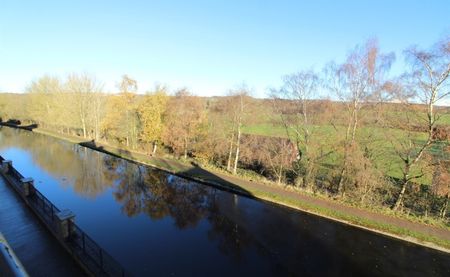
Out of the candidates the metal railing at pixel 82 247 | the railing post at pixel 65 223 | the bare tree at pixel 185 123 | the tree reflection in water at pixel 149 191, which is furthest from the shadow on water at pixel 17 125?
the railing post at pixel 65 223

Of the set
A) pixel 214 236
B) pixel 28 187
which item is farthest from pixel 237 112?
pixel 28 187

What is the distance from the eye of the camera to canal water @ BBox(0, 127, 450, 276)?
1120 centimetres

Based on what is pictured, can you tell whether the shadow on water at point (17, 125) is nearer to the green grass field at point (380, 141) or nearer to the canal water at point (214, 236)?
the canal water at point (214, 236)

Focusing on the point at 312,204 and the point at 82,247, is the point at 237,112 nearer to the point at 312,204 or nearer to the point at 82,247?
the point at 312,204

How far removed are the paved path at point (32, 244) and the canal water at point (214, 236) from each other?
6.88ft

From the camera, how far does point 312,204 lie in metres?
17.6

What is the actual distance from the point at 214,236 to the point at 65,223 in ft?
22.4

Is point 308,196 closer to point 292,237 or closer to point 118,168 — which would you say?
point 292,237

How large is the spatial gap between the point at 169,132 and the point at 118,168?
661 cm

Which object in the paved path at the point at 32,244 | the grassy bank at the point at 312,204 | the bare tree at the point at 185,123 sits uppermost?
the bare tree at the point at 185,123

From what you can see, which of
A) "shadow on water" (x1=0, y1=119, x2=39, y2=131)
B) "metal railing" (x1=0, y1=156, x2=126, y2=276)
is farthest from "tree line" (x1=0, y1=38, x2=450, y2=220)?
"shadow on water" (x1=0, y1=119, x2=39, y2=131)

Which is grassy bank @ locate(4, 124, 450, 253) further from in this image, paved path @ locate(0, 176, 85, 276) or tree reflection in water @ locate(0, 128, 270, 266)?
paved path @ locate(0, 176, 85, 276)

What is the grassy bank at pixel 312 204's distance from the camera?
13938mm

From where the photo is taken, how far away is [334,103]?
64.5 feet
